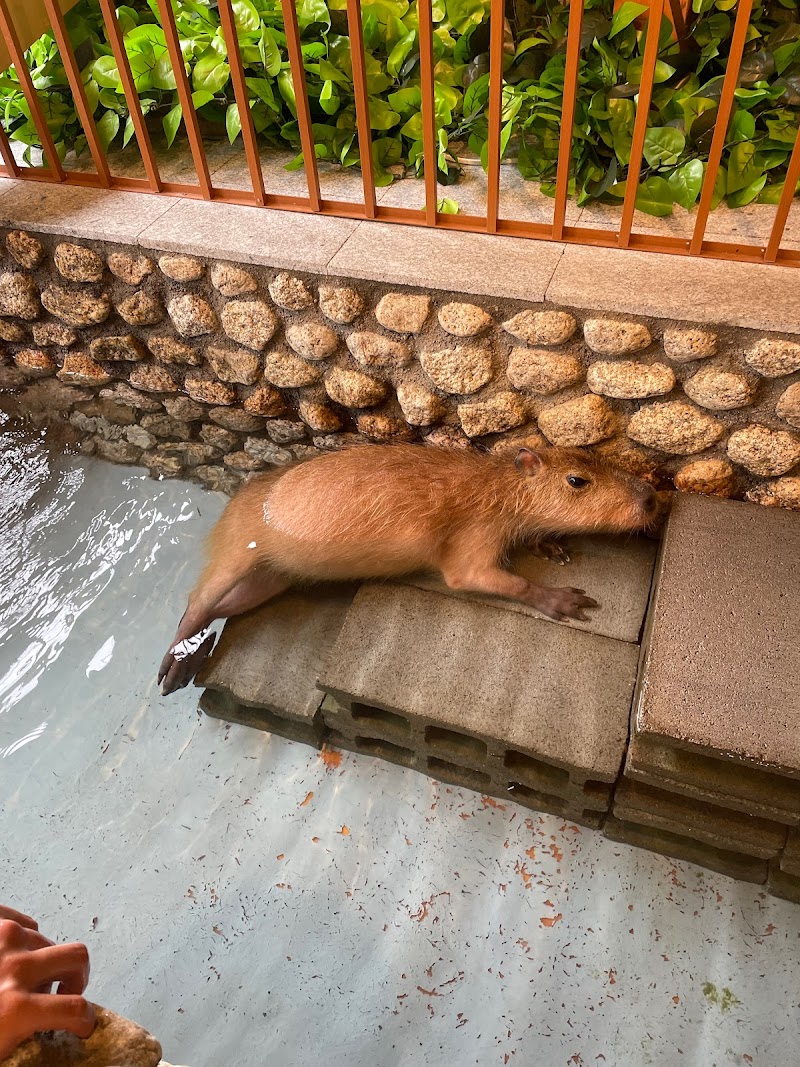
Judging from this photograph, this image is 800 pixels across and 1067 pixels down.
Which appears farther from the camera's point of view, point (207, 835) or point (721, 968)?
point (207, 835)

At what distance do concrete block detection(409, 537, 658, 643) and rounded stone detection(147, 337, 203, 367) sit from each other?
1.69 metres

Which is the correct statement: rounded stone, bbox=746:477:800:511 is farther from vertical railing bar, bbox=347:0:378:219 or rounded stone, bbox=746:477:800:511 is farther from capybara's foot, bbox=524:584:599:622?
vertical railing bar, bbox=347:0:378:219

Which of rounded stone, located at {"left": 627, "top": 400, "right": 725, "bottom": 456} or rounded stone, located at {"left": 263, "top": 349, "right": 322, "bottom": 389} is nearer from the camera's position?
rounded stone, located at {"left": 627, "top": 400, "right": 725, "bottom": 456}

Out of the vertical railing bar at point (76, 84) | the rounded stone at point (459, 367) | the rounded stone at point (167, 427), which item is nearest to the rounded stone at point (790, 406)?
the rounded stone at point (459, 367)

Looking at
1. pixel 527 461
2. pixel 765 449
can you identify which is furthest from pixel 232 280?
pixel 765 449

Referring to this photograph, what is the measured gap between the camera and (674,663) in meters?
2.56

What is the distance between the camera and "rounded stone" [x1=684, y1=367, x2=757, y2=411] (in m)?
2.88

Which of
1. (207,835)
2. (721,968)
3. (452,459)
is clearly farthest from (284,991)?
Result: (452,459)

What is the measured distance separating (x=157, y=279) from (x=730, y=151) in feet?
8.47

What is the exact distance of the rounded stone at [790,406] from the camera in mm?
2844

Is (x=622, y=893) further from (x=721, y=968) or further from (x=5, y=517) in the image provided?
(x=5, y=517)

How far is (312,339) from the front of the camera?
3.50 metres

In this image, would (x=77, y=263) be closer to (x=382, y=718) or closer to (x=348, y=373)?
(x=348, y=373)

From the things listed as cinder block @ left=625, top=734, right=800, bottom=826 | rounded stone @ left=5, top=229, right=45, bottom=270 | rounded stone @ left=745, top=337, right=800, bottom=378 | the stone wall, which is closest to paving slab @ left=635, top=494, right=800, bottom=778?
cinder block @ left=625, top=734, right=800, bottom=826
